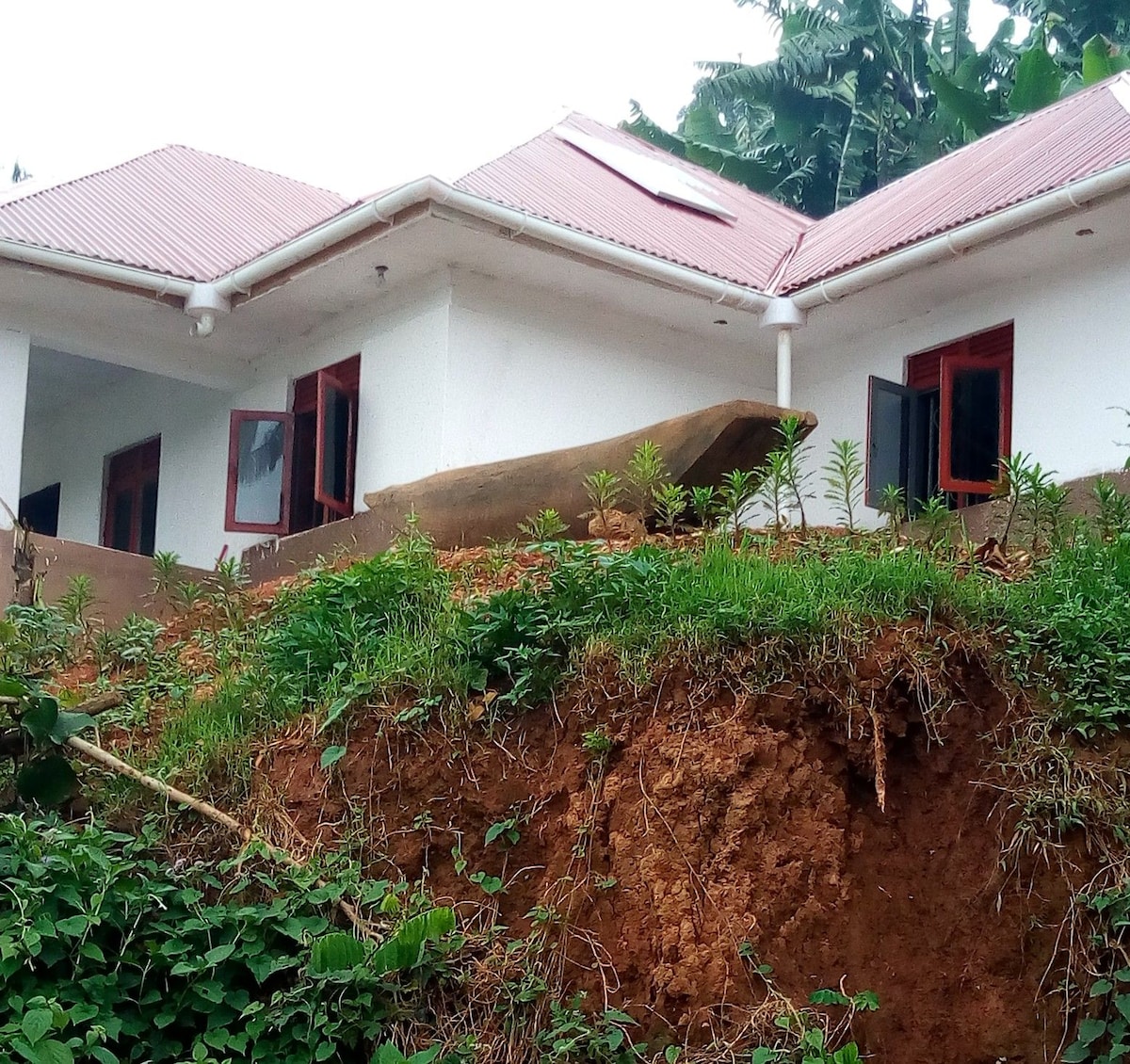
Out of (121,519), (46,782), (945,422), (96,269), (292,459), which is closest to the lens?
(46,782)

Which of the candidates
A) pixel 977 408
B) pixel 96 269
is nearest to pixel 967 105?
pixel 977 408

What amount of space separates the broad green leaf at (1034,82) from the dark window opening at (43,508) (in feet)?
41.7

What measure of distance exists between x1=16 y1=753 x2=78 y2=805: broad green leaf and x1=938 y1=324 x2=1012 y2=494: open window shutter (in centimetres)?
609

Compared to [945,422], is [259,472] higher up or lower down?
lower down

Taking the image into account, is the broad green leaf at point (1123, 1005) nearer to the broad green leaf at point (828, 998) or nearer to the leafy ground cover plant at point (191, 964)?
the broad green leaf at point (828, 998)

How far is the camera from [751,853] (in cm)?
548

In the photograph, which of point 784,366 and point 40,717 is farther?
point 784,366

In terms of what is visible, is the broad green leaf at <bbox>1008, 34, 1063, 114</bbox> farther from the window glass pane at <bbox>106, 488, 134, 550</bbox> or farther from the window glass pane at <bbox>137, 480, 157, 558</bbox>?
the window glass pane at <bbox>106, 488, 134, 550</bbox>

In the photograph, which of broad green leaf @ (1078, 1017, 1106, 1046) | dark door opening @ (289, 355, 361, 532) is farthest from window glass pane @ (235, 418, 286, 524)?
broad green leaf @ (1078, 1017, 1106, 1046)

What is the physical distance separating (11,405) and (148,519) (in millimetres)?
2482

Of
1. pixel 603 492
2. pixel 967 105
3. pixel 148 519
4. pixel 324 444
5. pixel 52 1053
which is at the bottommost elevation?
pixel 52 1053

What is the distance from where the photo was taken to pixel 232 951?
5.45 meters

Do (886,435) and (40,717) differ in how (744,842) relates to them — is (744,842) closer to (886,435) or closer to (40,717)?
(40,717)

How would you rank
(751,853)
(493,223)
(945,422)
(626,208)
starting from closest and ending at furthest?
(751,853)
(493,223)
(945,422)
(626,208)
